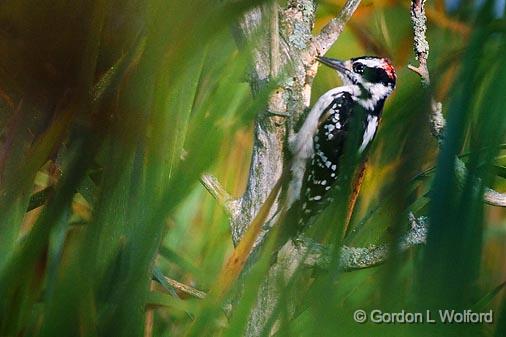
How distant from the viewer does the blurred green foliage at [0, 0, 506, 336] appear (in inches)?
18.8

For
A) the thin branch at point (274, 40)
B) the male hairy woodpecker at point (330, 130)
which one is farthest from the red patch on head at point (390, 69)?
the thin branch at point (274, 40)

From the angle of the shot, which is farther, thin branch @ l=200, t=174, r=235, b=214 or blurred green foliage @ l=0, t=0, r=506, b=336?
thin branch @ l=200, t=174, r=235, b=214

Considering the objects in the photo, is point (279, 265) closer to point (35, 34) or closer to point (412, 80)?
point (412, 80)

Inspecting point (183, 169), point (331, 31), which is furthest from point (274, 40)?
point (183, 169)

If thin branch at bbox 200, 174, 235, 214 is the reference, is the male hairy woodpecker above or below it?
above

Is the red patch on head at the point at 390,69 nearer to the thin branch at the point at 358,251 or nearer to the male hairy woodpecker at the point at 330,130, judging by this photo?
the male hairy woodpecker at the point at 330,130

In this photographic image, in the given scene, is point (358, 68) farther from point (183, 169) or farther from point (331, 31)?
point (183, 169)

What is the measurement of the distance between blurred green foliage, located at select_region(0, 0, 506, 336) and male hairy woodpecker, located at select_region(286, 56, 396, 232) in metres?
0.02

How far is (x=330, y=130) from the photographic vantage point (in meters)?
0.79

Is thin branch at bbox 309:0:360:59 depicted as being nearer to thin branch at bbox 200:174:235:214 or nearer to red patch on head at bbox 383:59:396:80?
red patch on head at bbox 383:59:396:80

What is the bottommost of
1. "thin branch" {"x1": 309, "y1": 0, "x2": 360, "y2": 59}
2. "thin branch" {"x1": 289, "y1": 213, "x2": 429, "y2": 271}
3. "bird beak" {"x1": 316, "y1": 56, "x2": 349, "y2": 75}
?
"thin branch" {"x1": 289, "y1": 213, "x2": 429, "y2": 271}

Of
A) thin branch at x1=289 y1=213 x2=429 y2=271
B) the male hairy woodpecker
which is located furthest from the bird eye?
thin branch at x1=289 y1=213 x2=429 y2=271

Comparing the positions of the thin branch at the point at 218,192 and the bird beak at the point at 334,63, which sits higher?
the bird beak at the point at 334,63

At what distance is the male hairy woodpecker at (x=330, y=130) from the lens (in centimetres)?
64
